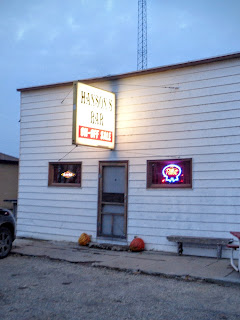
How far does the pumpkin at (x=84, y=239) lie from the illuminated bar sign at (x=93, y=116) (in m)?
2.62

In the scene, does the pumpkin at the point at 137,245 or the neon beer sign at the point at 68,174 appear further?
the neon beer sign at the point at 68,174

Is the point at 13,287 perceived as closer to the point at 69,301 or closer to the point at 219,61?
the point at 69,301

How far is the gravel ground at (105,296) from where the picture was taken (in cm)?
578

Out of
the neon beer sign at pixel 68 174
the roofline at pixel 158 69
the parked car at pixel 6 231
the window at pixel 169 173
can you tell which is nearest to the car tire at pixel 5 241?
the parked car at pixel 6 231

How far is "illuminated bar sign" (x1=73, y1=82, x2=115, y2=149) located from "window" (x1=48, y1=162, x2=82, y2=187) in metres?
1.64

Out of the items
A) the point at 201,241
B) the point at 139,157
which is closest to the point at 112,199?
the point at 139,157

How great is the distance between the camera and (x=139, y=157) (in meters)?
11.4

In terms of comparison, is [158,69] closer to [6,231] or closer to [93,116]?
[93,116]

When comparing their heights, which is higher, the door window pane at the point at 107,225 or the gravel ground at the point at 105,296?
the door window pane at the point at 107,225

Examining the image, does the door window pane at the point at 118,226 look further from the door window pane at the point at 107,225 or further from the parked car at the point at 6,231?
the parked car at the point at 6,231

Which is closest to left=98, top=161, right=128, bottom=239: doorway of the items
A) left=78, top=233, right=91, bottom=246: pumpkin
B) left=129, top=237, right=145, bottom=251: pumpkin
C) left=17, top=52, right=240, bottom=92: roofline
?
left=78, top=233, right=91, bottom=246: pumpkin

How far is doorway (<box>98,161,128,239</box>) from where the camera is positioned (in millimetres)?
11586

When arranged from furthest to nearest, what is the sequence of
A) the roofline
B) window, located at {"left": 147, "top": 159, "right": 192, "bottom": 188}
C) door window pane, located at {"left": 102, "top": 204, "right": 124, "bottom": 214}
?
door window pane, located at {"left": 102, "top": 204, "right": 124, "bottom": 214} < window, located at {"left": 147, "top": 159, "right": 192, "bottom": 188} < the roofline

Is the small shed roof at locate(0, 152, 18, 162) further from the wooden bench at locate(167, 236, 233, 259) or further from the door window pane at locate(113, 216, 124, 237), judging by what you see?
the wooden bench at locate(167, 236, 233, 259)
